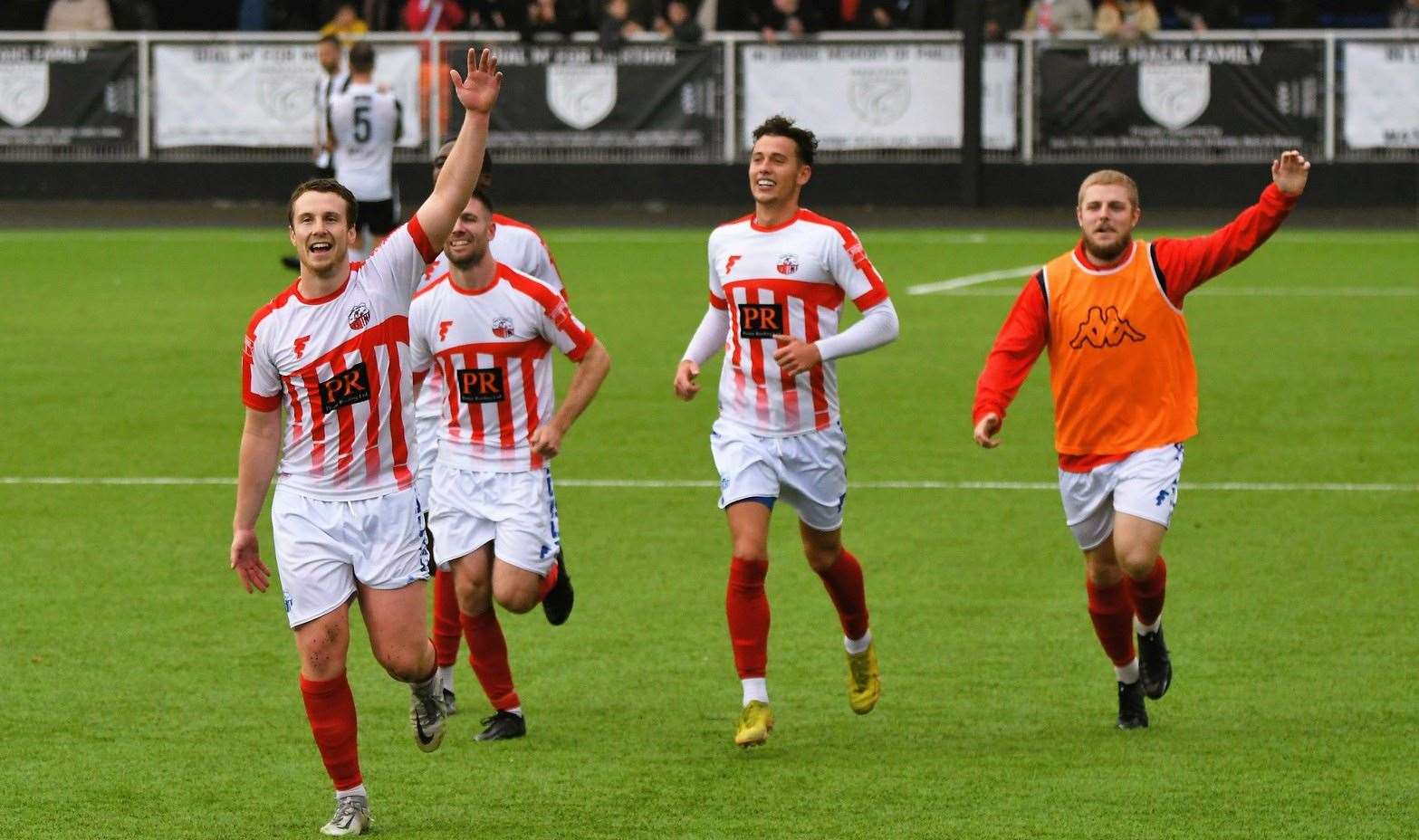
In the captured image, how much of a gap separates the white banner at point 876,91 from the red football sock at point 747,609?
17.4 m

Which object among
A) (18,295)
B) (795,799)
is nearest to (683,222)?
(18,295)

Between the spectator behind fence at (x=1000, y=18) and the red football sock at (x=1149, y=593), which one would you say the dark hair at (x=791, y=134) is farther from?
the spectator behind fence at (x=1000, y=18)

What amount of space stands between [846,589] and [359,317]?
2278 mm

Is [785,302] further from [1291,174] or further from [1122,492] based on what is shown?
[1291,174]

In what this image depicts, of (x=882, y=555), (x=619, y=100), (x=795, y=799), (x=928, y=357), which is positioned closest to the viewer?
(x=795, y=799)

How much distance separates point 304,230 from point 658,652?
286 centimetres

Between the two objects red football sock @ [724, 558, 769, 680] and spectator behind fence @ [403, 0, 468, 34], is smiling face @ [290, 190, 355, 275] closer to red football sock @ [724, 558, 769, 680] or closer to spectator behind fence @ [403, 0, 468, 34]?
red football sock @ [724, 558, 769, 680]

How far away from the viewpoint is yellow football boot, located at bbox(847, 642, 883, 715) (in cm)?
748

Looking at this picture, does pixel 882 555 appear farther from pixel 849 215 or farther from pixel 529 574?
pixel 849 215

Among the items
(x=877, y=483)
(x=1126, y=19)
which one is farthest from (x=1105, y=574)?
(x=1126, y=19)

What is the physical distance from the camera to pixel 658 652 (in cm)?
839

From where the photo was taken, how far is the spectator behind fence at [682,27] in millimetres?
24859

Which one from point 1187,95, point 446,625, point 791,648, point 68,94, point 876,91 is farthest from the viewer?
point 68,94

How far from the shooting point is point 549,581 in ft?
24.0
